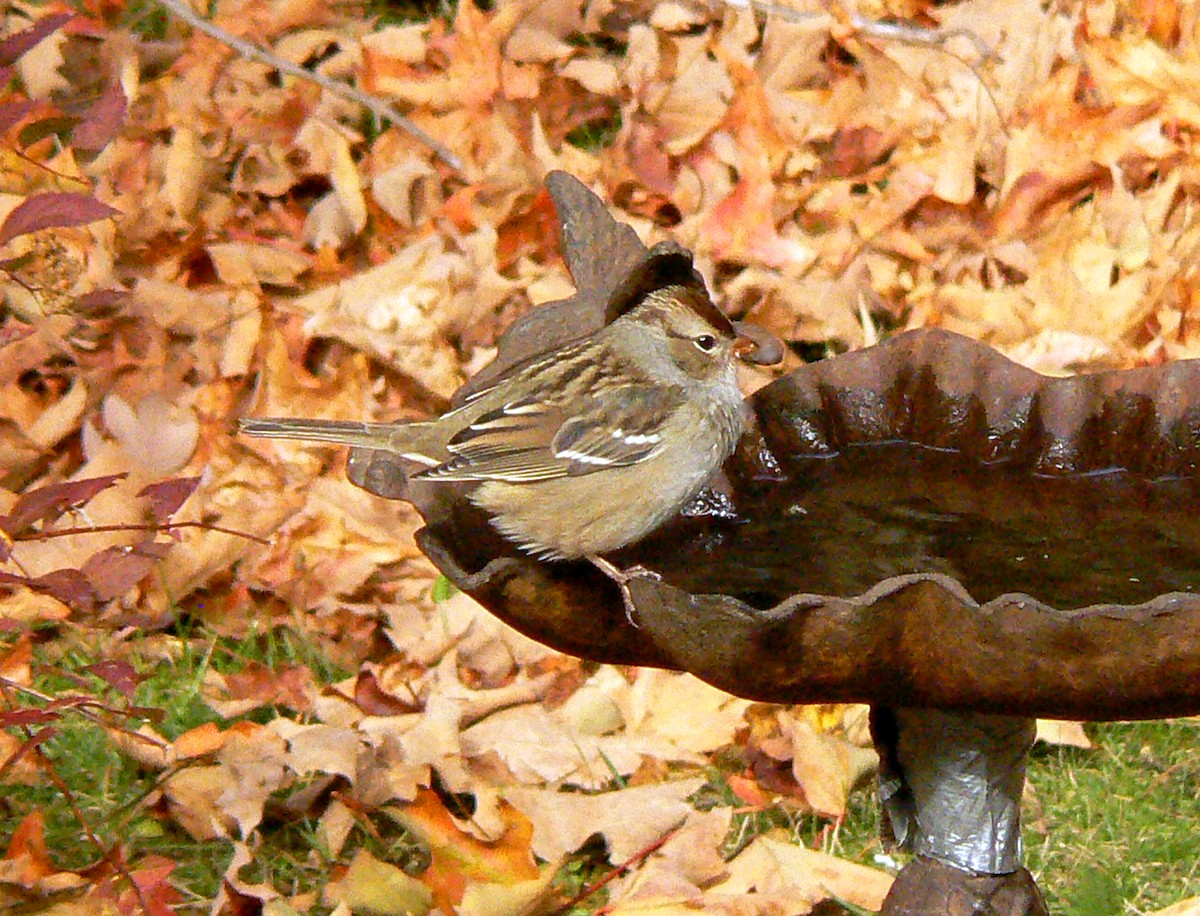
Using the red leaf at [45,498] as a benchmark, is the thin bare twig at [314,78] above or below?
below

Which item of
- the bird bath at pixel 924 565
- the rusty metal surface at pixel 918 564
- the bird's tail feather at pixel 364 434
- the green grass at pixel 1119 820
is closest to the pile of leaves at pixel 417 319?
the bird's tail feather at pixel 364 434

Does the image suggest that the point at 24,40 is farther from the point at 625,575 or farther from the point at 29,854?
the point at 29,854

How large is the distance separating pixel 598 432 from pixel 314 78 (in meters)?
3.41

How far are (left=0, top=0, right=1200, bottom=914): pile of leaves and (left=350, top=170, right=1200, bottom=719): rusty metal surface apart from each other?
797 mm

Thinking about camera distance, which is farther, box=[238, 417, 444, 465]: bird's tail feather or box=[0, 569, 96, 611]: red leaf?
box=[238, 417, 444, 465]: bird's tail feather

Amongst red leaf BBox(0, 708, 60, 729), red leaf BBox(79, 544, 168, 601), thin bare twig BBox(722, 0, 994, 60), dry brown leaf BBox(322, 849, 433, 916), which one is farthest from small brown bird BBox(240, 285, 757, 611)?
thin bare twig BBox(722, 0, 994, 60)

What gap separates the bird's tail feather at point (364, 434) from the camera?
11.6 feet

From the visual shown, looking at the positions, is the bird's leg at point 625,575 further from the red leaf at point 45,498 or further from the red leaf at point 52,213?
the red leaf at point 52,213

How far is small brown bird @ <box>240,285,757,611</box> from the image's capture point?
10.5 feet

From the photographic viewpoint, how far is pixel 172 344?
5965 mm

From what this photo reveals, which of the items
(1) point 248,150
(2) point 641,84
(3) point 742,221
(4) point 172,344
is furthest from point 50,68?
(3) point 742,221

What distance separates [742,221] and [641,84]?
0.98 meters

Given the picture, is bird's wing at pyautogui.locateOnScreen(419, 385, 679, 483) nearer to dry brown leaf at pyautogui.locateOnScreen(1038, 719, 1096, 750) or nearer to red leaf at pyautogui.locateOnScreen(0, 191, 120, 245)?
red leaf at pyautogui.locateOnScreen(0, 191, 120, 245)

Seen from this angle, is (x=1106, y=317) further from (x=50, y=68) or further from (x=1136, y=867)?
(x=50, y=68)
